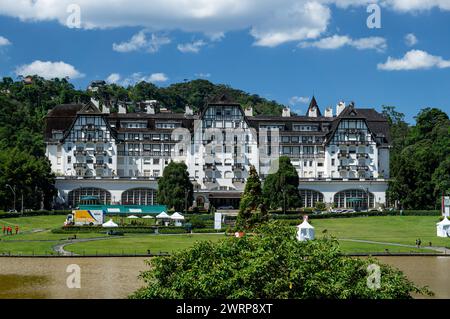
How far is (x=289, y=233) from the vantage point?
31875mm

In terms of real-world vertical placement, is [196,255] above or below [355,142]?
below

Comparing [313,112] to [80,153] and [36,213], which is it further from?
[36,213]

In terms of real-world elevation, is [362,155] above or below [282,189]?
above

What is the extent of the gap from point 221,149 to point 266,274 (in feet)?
322

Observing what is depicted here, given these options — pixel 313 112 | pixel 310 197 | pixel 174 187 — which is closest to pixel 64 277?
pixel 174 187

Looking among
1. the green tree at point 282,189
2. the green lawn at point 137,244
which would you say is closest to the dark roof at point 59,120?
the green tree at point 282,189

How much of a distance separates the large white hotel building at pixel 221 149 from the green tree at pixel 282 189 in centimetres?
1134

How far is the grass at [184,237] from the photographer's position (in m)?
61.8

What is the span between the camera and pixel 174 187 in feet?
347

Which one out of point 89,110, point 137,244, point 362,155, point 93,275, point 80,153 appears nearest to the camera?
point 93,275

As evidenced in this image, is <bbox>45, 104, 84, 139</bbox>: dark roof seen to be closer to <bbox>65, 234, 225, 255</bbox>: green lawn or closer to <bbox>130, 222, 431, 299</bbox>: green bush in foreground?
<bbox>65, 234, 225, 255</bbox>: green lawn
